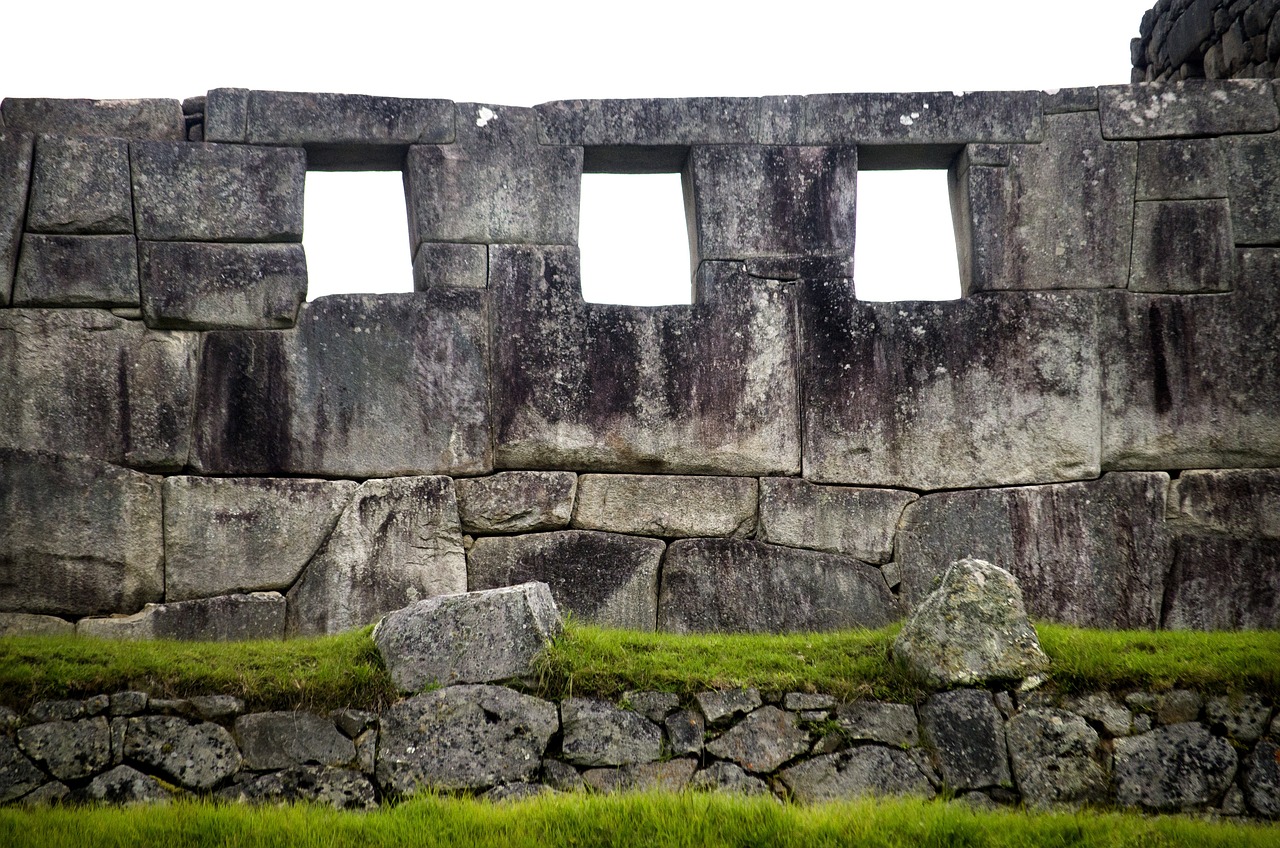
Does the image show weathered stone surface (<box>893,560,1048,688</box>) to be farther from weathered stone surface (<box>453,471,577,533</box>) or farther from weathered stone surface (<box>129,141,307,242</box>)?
weathered stone surface (<box>129,141,307,242</box>)

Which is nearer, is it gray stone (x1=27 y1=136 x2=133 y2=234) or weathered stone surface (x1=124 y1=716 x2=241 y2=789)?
weathered stone surface (x1=124 y1=716 x2=241 y2=789)

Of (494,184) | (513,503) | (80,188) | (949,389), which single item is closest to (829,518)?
(949,389)

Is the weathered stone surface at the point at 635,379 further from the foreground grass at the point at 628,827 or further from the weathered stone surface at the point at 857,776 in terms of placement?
the foreground grass at the point at 628,827

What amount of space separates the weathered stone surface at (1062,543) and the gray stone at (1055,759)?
2183 mm

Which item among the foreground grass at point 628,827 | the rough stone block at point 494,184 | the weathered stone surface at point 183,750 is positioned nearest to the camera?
the foreground grass at point 628,827

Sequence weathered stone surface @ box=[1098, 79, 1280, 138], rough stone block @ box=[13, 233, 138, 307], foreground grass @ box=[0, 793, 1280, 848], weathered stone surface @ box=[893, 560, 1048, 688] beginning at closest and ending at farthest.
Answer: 1. foreground grass @ box=[0, 793, 1280, 848]
2. weathered stone surface @ box=[893, 560, 1048, 688]
3. rough stone block @ box=[13, 233, 138, 307]
4. weathered stone surface @ box=[1098, 79, 1280, 138]

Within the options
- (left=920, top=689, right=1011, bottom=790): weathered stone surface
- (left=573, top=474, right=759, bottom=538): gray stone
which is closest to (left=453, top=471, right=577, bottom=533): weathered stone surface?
(left=573, top=474, right=759, bottom=538): gray stone

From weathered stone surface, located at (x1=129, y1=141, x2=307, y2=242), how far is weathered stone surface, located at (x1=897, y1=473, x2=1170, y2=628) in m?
4.69

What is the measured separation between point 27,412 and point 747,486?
4.67 meters

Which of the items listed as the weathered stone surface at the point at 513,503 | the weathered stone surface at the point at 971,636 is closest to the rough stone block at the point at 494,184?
the weathered stone surface at the point at 513,503

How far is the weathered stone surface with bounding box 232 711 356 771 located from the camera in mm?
6137

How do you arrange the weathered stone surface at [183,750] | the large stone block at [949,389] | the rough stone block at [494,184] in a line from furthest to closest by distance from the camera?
1. the rough stone block at [494,184]
2. the large stone block at [949,389]
3. the weathered stone surface at [183,750]

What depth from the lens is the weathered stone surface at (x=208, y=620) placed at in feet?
26.0

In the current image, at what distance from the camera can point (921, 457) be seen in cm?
860
